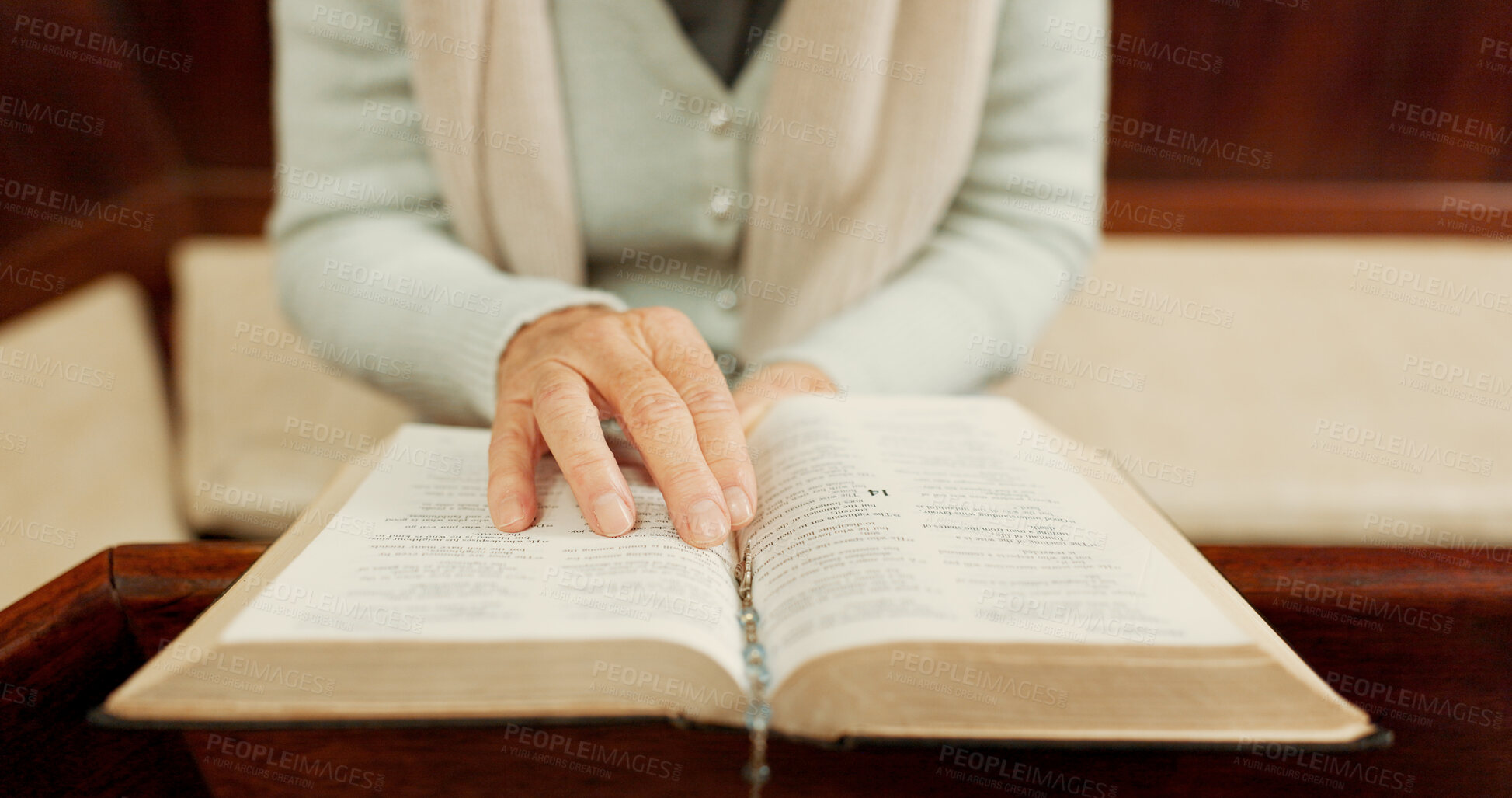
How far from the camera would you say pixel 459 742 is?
400 mm

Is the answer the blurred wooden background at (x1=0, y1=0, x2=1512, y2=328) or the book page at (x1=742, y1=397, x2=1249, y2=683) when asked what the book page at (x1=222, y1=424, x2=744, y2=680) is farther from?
the blurred wooden background at (x1=0, y1=0, x2=1512, y2=328)

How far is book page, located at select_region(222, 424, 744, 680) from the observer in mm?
338

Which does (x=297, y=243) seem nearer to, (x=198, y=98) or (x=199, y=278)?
(x=199, y=278)

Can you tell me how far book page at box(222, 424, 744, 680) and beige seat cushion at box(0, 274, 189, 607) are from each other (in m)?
0.63

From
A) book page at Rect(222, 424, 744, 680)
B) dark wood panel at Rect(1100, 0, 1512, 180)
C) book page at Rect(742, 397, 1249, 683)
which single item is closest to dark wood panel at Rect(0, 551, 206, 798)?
book page at Rect(222, 424, 744, 680)

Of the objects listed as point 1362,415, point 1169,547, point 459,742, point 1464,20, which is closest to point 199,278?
point 459,742

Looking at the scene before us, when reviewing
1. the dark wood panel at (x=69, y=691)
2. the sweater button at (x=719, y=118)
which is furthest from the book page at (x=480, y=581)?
the sweater button at (x=719, y=118)

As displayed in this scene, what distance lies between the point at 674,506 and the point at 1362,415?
1068 millimetres

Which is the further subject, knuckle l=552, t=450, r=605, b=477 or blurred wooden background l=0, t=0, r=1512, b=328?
blurred wooden background l=0, t=0, r=1512, b=328

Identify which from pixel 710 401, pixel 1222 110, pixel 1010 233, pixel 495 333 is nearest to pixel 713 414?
pixel 710 401

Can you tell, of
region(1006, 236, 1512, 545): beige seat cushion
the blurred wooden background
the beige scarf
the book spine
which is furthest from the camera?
the blurred wooden background

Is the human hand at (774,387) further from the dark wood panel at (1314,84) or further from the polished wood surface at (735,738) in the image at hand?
the dark wood panel at (1314,84)

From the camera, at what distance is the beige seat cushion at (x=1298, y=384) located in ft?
3.15

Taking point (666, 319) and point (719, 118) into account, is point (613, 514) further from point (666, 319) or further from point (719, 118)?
point (719, 118)
